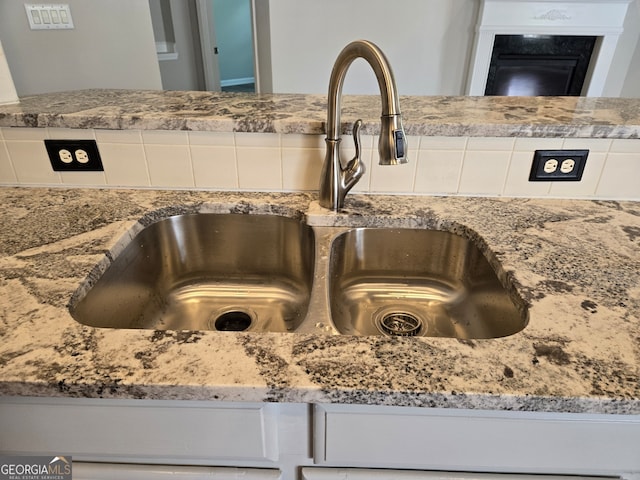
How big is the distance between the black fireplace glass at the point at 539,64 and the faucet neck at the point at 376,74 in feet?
9.36

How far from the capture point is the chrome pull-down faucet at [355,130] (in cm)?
65

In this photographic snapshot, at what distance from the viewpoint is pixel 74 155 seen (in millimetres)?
948

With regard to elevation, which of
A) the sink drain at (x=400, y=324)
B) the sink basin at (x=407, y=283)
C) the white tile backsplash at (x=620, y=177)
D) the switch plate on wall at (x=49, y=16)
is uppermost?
the switch plate on wall at (x=49, y=16)

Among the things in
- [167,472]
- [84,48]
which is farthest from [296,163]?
[84,48]

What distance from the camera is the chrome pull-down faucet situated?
65 cm

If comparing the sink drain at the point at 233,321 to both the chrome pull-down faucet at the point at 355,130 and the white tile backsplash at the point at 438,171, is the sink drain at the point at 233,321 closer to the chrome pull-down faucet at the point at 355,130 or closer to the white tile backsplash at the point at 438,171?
the chrome pull-down faucet at the point at 355,130

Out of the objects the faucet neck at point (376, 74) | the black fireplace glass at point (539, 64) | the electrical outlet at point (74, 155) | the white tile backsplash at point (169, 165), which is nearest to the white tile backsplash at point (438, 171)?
the faucet neck at point (376, 74)

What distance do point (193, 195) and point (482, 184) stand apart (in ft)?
2.21

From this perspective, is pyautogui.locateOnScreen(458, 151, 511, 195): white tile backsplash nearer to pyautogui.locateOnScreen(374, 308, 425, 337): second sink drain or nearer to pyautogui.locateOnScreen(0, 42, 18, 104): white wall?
pyautogui.locateOnScreen(374, 308, 425, 337): second sink drain

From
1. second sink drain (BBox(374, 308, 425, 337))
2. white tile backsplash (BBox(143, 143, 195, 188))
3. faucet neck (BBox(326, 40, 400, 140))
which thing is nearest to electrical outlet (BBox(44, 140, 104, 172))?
white tile backsplash (BBox(143, 143, 195, 188))

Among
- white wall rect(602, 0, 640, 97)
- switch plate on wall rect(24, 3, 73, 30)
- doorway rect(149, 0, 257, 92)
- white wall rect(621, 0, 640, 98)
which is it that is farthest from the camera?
doorway rect(149, 0, 257, 92)

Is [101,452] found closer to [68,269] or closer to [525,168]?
[68,269]

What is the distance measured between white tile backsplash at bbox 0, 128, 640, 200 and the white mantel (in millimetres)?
2449

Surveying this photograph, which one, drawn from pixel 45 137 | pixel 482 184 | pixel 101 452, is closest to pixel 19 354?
pixel 101 452
